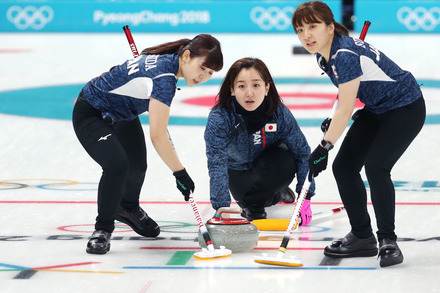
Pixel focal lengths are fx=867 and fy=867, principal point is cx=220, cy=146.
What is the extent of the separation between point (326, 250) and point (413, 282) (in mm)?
672

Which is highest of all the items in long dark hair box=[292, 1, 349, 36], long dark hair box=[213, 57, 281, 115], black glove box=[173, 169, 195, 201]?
long dark hair box=[292, 1, 349, 36]

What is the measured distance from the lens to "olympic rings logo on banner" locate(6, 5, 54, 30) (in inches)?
903

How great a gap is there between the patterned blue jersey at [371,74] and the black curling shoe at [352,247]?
0.73m

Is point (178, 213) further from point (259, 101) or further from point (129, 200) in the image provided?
point (259, 101)

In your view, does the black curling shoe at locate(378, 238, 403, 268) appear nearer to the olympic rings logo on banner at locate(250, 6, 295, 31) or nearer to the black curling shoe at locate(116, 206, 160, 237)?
the black curling shoe at locate(116, 206, 160, 237)

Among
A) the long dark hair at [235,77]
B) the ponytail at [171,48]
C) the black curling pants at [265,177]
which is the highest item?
the ponytail at [171,48]

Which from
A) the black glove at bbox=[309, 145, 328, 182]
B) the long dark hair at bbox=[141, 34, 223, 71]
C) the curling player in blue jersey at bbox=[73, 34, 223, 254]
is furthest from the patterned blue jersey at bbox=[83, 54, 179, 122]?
the black glove at bbox=[309, 145, 328, 182]

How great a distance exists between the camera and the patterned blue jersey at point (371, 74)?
4574 mm

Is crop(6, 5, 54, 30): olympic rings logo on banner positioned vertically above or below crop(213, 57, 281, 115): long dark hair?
below

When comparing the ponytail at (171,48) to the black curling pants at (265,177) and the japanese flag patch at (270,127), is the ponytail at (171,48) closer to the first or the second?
the japanese flag patch at (270,127)

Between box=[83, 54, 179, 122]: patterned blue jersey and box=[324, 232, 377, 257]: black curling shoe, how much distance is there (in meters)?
1.22

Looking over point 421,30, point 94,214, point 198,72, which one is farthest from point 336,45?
point 421,30

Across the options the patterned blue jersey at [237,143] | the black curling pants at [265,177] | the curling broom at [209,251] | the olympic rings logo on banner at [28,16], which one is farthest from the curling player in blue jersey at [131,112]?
the olympic rings logo on banner at [28,16]

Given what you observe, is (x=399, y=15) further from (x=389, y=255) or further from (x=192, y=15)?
(x=389, y=255)
